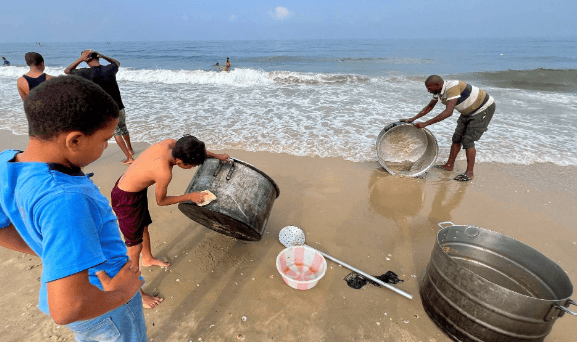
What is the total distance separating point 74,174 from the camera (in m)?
1.10

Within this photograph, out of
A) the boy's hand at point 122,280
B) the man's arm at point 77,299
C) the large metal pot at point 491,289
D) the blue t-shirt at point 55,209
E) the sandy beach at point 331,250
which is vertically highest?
the blue t-shirt at point 55,209

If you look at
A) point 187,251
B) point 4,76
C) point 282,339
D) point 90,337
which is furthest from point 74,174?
point 4,76

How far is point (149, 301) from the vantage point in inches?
107

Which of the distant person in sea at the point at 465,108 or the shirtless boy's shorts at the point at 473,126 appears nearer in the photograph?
the distant person in sea at the point at 465,108

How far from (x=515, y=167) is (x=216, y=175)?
594 cm

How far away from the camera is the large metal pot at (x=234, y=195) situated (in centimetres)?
275

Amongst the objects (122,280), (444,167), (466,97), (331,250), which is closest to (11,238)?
(122,280)

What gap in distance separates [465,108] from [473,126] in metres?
0.37

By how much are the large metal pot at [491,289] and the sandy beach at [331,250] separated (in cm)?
33

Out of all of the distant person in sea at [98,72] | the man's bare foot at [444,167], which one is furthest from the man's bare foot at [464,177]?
the distant person in sea at [98,72]

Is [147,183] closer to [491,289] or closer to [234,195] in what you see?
[234,195]

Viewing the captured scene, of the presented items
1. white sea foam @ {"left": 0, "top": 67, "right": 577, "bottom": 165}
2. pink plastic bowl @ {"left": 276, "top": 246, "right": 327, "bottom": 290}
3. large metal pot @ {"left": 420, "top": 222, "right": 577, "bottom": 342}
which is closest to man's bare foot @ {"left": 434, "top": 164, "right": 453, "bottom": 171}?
white sea foam @ {"left": 0, "top": 67, "right": 577, "bottom": 165}

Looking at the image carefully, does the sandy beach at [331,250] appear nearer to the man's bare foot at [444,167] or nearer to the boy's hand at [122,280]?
the man's bare foot at [444,167]

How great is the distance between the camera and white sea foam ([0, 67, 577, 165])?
21.2 ft
